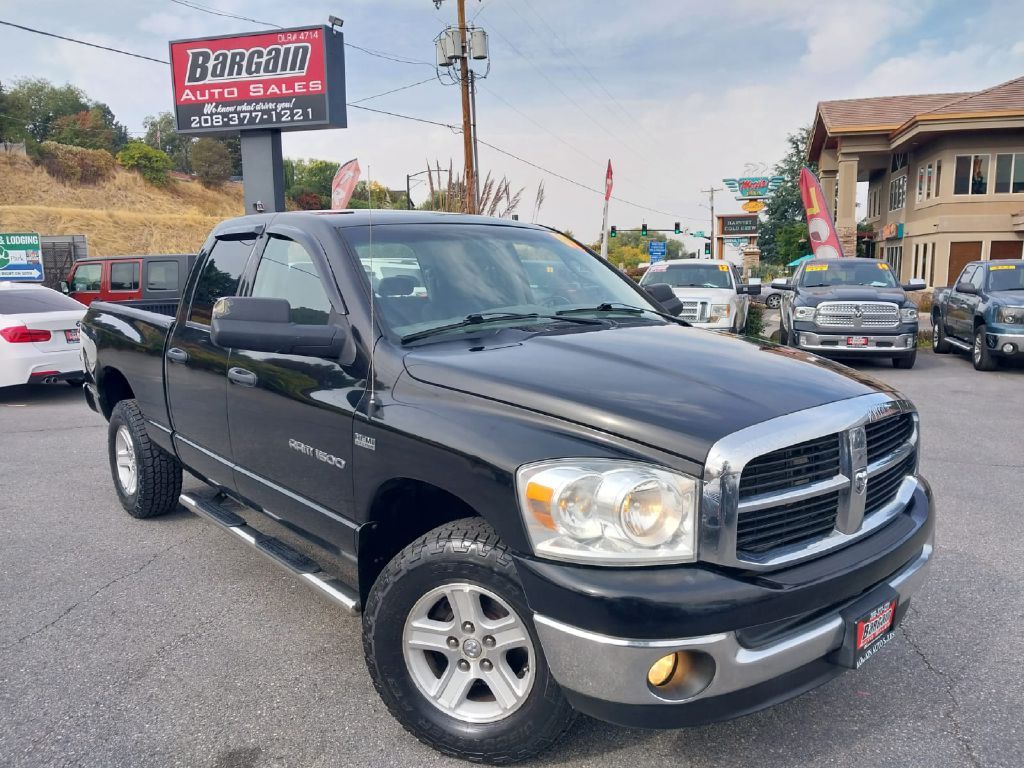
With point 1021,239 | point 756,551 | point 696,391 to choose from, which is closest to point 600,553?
point 756,551

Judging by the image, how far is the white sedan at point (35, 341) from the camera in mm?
9602

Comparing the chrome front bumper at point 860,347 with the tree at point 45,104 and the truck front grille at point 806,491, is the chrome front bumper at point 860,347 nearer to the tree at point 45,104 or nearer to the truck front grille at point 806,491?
the truck front grille at point 806,491

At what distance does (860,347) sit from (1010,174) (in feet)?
70.3

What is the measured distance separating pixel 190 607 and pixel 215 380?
1.14 meters

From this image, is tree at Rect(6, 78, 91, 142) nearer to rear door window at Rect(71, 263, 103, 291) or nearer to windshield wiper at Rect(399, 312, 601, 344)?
rear door window at Rect(71, 263, 103, 291)

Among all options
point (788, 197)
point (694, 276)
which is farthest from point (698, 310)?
point (788, 197)

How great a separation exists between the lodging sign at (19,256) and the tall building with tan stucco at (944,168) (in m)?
27.8

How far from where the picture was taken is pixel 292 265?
360 centimetres

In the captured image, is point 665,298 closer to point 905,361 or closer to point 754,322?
point 905,361

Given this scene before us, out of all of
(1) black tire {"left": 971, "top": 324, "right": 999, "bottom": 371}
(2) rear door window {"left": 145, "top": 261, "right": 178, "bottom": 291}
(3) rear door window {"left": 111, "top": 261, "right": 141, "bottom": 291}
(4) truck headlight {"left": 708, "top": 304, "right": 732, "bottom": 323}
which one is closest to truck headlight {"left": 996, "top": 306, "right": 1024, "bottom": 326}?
(1) black tire {"left": 971, "top": 324, "right": 999, "bottom": 371}

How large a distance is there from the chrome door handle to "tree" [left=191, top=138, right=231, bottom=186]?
283 feet

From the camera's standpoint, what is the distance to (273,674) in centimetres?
329

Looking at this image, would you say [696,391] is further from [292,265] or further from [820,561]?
[292,265]

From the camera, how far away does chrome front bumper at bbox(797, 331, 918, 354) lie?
11.9 m
